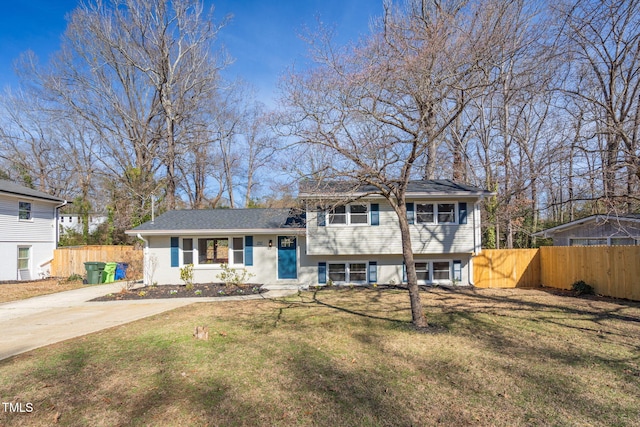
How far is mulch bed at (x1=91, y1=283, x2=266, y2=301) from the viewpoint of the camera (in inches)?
437

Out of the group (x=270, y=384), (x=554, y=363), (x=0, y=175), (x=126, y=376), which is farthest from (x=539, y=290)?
(x=0, y=175)

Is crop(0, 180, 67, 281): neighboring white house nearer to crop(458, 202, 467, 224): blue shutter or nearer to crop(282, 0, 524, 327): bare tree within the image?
crop(282, 0, 524, 327): bare tree

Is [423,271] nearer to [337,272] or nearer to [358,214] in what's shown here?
[337,272]

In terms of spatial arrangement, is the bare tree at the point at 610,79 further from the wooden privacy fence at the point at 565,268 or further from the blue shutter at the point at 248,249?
the blue shutter at the point at 248,249

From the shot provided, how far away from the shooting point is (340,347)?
568cm

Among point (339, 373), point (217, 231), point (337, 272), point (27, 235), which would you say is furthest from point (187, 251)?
point (339, 373)

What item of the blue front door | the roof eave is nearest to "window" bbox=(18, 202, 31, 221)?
the roof eave

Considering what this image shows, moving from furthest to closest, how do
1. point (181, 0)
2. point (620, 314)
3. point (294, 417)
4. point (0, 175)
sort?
1. point (0, 175)
2. point (181, 0)
3. point (620, 314)
4. point (294, 417)

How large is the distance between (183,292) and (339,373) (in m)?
8.71

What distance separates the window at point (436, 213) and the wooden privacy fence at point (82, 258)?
1366cm

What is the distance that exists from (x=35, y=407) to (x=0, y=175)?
1232 inches

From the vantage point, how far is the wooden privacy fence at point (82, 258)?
1685 centimetres

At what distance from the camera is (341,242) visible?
1249cm

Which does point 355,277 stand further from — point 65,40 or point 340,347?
point 65,40
